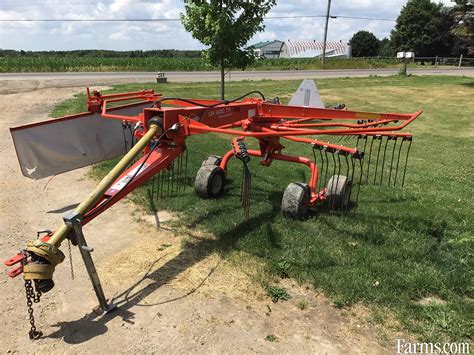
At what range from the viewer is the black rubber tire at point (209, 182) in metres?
6.27

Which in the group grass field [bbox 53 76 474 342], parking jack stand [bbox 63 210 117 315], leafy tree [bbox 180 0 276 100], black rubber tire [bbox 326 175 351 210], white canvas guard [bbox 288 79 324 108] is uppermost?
leafy tree [bbox 180 0 276 100]

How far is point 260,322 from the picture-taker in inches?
145

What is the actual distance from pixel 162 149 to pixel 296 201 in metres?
1.89

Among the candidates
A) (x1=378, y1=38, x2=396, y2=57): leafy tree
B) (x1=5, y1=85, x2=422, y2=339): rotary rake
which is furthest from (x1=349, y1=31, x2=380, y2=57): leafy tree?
(x1=5, y1=85, x2=422, y2=339): rotary rake

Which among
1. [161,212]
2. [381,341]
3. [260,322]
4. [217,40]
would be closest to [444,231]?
[381,341]

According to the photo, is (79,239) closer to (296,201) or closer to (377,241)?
(296,201)

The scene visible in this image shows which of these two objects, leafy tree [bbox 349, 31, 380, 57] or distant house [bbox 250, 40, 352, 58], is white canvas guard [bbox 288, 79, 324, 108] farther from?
leafy tree [bbox 349, 31, 380, 57]

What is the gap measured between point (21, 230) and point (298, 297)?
375 centimetres

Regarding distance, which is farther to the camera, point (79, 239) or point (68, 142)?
point (68, 142)

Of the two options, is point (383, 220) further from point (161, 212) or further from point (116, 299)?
point (116, 299)

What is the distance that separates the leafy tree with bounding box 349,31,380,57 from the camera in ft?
258

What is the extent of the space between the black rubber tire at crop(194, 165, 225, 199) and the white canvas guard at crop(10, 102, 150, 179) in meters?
1.68

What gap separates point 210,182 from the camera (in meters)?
6.29

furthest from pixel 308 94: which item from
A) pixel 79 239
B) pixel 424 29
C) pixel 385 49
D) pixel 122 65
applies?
pixel 385 49
